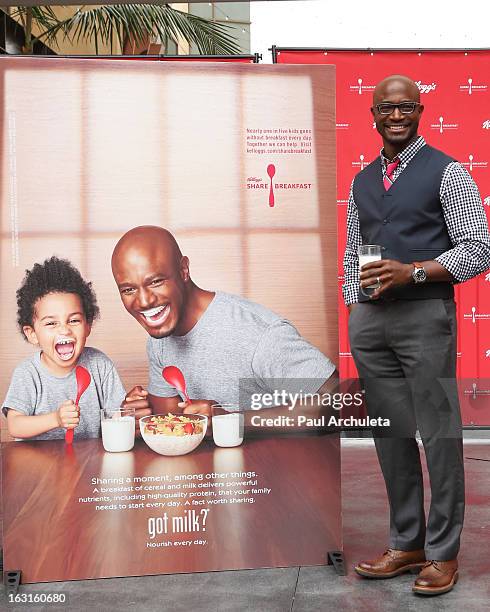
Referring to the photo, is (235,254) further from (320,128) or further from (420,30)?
(420,30)

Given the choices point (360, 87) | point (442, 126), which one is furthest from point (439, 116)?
point (360, 87)

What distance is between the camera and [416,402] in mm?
2629

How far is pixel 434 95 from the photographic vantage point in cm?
500

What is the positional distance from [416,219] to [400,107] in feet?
1.12

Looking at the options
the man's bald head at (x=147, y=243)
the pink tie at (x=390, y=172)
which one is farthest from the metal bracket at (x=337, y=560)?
the pink tie at (x=390, y=172)

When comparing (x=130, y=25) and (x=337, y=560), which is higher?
(x=130, y=25)

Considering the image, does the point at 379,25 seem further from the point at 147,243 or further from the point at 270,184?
the point at 147,243

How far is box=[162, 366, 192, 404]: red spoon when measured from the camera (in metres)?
2.70

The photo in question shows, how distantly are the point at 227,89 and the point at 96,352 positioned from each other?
912mm

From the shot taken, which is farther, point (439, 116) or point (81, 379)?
point (439, 116)

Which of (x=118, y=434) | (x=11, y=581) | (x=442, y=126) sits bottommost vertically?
(x=11, y=581)

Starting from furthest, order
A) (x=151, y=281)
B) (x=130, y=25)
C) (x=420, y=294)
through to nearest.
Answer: (x=130, y=25)
(x=151, y=281)
(x=420, y=294)

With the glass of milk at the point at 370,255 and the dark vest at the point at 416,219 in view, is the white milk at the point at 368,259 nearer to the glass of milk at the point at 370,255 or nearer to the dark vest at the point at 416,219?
the glass of milk at the point at 370,255

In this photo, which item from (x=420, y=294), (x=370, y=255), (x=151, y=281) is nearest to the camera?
(x=370, y=255)
